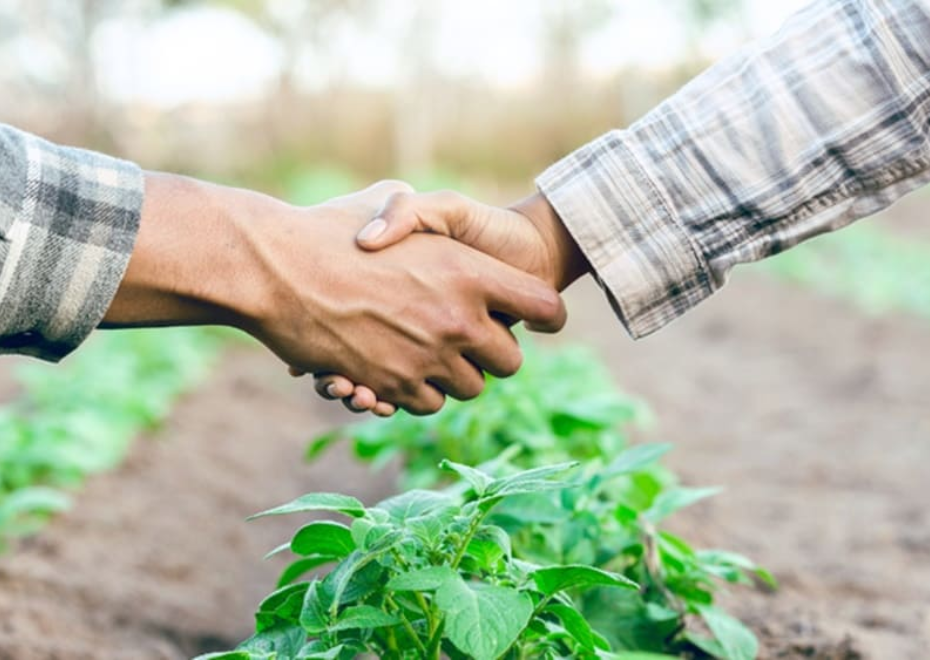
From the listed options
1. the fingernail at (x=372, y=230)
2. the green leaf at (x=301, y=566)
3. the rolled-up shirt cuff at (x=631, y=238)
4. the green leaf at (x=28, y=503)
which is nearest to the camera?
the green leaf at (x=301, y=566)

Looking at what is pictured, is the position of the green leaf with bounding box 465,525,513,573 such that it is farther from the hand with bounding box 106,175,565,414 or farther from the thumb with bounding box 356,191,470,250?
the thumb with bounding box 356,191,470,250

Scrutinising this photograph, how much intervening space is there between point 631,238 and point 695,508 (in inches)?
46.0

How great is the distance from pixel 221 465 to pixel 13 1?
13214mm

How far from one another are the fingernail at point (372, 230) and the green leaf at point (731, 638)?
0.95 m

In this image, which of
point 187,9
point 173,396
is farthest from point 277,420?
point 187,9

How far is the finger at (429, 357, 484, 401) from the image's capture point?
249 cm

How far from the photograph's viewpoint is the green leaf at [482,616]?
1.30 m

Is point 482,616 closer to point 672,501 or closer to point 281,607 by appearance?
point 281,607

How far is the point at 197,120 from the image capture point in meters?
17.0

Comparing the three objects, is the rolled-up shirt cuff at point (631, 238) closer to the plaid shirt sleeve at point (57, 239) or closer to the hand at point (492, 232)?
the hand at point (492, 232)

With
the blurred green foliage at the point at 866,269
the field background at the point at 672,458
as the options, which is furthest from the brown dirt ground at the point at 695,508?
the blurred green foliage at the point at 866,269

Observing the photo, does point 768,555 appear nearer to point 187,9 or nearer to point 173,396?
point 173,396

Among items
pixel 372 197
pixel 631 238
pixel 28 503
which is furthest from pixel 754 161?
pixel 28 503

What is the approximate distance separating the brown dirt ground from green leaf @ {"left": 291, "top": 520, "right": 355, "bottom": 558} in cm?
85
